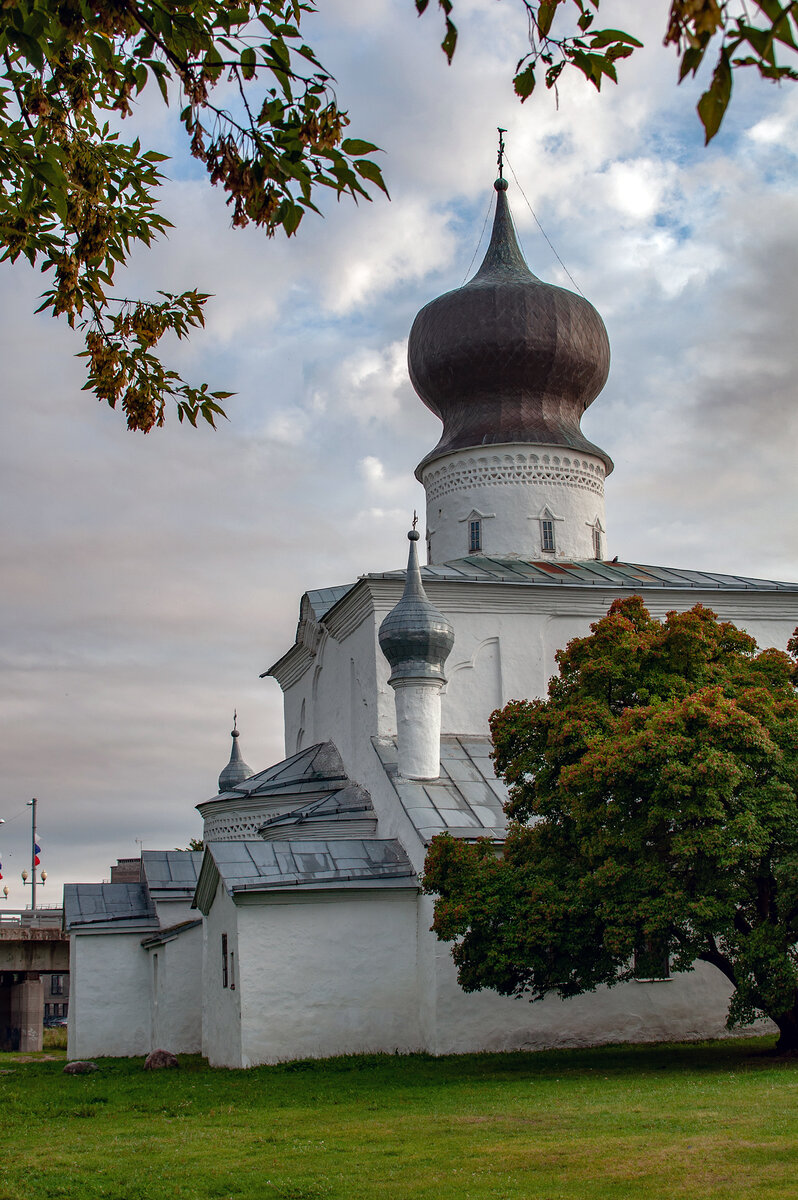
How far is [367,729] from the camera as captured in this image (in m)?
18.2

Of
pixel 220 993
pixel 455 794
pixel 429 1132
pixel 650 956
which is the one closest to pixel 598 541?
pixel 455 794

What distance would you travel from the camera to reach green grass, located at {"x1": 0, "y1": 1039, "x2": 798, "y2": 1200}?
7.22 meters

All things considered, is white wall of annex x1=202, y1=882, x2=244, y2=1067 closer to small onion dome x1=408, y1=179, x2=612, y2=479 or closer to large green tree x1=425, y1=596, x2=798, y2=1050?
large green tree x1=425, y1=596, x2=798, y2=1050

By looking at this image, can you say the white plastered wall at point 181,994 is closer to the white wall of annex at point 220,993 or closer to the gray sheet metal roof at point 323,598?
the white wall of annex at point 220,993

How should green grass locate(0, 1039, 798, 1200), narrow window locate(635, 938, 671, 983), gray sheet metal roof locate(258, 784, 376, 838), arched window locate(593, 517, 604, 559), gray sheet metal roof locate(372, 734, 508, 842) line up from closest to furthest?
green grass locate(0, 1039, 798, 1200) < narrow window locate(635, 938, 671, 983) < gray sheet metal roof locate(372, 734, 508, 842) < gray sheet metal roof locate(258, 784, 376, 838) < arched window locate(593, 517, 604, 559)

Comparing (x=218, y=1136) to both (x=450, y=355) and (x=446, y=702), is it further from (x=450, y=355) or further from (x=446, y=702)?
(x=450, y=355)

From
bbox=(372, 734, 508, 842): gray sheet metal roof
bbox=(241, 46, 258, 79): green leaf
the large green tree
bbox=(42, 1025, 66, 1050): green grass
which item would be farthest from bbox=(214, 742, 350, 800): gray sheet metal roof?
bbox=(241, 46, 258, 79): green leaf

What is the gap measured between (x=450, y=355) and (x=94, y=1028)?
42.6 ft

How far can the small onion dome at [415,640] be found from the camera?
1639cm

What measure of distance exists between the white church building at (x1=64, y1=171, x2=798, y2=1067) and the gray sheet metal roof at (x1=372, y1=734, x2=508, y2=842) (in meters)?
0.04

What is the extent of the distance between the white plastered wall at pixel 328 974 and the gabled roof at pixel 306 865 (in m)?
0.17

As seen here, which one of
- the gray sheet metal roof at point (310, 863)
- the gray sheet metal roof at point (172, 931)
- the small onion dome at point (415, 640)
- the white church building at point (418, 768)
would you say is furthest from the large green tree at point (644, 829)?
the gray sheet metal roof at point (172, 931)

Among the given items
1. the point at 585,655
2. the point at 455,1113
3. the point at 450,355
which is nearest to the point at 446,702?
the point at 585,655

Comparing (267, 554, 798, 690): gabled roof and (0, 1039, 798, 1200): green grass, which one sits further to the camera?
(267, 554, 798, 690): gabled roof
